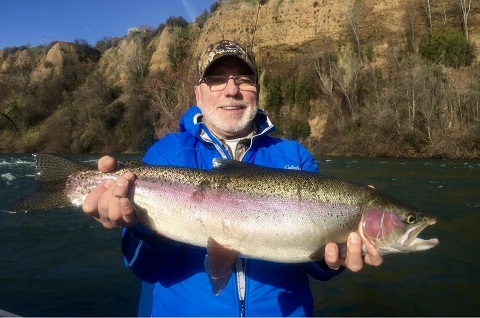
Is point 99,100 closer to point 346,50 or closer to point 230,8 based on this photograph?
point 230,8

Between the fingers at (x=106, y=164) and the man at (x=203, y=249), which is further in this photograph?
the fingers at (x=106, y=164)

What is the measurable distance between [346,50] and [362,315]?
38.5m

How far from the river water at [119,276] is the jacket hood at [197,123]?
3.16 meters

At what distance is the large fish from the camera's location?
8.46 ft

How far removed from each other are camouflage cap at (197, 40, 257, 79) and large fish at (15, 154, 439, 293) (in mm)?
945

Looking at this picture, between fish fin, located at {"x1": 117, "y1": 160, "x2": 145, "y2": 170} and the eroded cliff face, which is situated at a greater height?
the eroded cliff face

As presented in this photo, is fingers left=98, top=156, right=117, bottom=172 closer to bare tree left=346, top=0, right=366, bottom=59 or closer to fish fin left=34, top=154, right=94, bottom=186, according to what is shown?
fish fin left=34, top=154, right=94, bottom=186

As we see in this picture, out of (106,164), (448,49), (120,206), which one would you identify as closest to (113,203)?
(120,206)

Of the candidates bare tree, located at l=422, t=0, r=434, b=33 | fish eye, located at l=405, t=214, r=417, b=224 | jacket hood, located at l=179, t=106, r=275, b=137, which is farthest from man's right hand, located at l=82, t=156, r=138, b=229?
bare tree, located at l=422, t=0, r=434, b=33

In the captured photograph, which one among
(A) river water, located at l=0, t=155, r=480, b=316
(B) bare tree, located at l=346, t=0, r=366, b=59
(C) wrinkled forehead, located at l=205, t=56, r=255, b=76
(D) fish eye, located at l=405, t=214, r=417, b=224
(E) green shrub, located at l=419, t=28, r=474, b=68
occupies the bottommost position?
(A) river water, located at l=0, t=155, r=480, b=316

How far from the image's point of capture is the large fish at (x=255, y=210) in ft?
8.46

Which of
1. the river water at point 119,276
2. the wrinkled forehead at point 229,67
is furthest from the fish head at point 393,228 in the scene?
the river water at point 119,276

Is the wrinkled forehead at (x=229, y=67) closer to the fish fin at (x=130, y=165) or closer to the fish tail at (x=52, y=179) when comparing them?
the fish fin at (x=130, y=165)

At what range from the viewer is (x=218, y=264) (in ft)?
8.03
